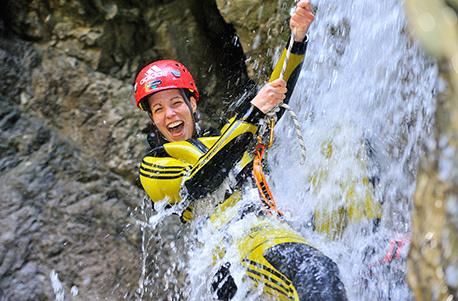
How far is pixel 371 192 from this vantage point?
304 cm

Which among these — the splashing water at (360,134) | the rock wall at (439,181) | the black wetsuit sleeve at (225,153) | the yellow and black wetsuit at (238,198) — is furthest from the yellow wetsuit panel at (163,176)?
the rock wall at (439,181)

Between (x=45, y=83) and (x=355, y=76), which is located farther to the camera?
(x=45, y=83)

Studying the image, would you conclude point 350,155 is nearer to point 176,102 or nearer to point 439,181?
point 176,102

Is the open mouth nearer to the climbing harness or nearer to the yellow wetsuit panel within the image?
the yellow wetsuit panel

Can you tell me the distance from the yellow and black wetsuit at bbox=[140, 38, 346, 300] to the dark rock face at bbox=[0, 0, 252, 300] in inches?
81.2

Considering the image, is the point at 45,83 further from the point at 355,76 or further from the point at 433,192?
the point at 433,192

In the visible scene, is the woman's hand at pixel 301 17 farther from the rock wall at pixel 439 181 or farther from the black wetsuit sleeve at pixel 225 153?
the rock wall at pixel 439 181

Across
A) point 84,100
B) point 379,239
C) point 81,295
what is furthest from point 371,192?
point 84,100

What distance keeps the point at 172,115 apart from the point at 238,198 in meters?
0.62

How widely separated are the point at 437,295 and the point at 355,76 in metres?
2.51

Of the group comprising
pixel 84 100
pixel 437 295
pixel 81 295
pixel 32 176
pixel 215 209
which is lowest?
pixel 81 295

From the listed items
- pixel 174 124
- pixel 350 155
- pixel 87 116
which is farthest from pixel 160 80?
pixel 87 116

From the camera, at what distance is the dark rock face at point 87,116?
467cm

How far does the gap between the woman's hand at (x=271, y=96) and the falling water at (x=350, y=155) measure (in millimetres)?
433
